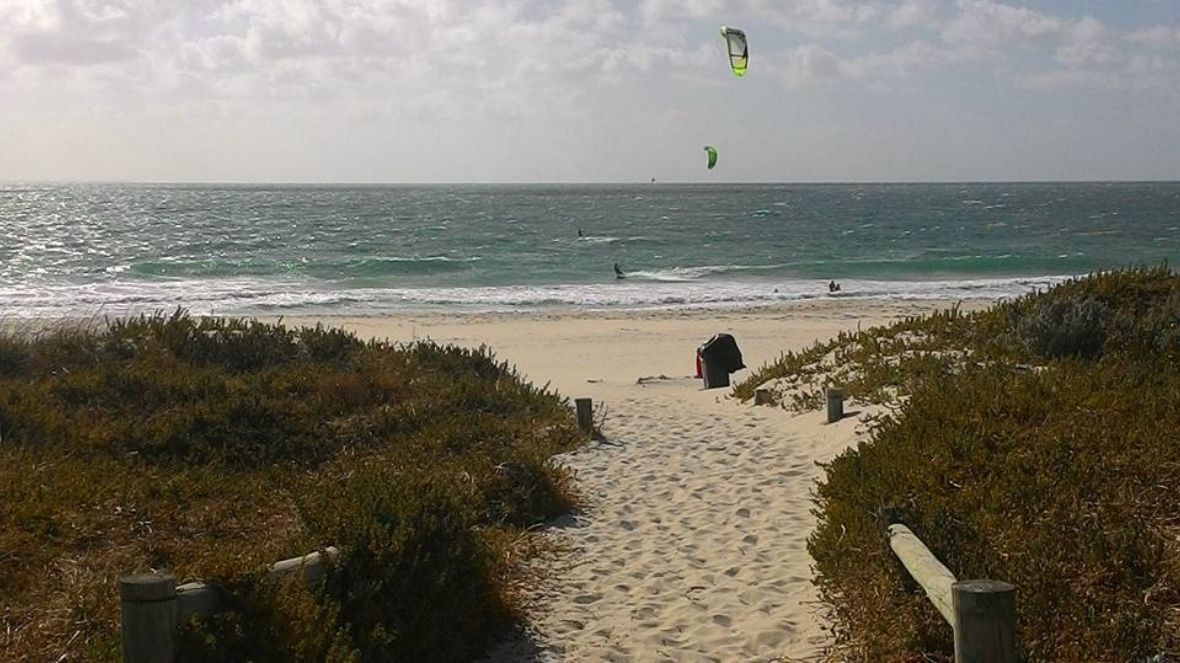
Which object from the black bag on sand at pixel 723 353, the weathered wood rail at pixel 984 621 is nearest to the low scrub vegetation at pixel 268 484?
the weathered wood rail at pixel 984 621

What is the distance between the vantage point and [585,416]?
12.3 meters

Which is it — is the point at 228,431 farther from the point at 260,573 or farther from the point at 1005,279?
the point at 1005,279

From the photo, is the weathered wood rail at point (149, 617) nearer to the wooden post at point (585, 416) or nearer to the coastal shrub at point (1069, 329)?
the wooden post at point (585, 416)

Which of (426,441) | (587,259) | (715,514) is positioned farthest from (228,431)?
(587,259)

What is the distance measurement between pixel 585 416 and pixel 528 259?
45.1 m

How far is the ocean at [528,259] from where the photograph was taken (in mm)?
40000

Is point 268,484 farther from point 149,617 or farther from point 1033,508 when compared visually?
point 1033,508

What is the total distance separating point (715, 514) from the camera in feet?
29.3

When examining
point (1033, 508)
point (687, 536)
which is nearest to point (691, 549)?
point (687, 536)

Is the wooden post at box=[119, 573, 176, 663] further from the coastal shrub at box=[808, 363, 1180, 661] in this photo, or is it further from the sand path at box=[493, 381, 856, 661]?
the coastal shrub at box=[808, 363, 1180, 661]

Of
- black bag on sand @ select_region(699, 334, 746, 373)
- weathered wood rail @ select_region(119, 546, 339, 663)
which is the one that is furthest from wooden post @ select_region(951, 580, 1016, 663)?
black bag on sand @ select_region(699, 334, 746, 373)

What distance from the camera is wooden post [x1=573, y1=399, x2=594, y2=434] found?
12297mm

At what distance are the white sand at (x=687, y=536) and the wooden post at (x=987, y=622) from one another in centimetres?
192

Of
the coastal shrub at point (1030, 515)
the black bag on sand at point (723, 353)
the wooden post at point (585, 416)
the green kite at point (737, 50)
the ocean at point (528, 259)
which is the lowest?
the ocean at point (528, 259)
